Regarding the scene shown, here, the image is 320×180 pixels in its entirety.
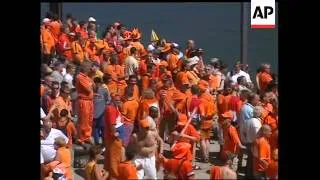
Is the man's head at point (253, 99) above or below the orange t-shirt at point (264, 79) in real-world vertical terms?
below

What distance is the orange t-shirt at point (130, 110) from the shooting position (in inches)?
A: 367

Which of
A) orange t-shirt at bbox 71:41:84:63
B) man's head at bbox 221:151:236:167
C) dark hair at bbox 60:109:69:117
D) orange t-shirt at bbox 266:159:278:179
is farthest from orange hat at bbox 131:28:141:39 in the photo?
orange t-shirt at bbox 266:159:278:179

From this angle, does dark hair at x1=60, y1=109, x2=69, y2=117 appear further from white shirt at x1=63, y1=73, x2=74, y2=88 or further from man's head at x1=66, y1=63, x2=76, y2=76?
man's head at x1=66, y1=63, x2=76, y2=76

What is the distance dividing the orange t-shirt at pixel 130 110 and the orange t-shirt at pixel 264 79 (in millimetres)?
1797

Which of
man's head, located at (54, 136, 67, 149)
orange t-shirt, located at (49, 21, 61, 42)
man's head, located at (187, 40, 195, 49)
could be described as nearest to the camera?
man's head, located at (54, 136, 67, 149)

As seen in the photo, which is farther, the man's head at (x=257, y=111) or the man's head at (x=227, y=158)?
the man's head at (x=257, y=111)

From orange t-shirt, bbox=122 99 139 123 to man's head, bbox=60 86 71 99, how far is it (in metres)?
0.86

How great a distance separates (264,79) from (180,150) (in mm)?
1641

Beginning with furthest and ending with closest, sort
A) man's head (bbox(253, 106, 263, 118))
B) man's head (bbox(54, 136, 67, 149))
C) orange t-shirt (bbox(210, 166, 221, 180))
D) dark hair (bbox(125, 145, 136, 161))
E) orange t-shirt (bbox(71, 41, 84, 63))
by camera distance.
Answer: orange t-shirt (bbox(71, 41, 84, 63)) → man's head (bbox(253, 106, 263, 118)) → man's head (bbox(54, 136, 67, 149)) → dark hair (bbox(125, 145, 136, 161)) → orange t-shirt (bbox(210, 166, 221, 180))

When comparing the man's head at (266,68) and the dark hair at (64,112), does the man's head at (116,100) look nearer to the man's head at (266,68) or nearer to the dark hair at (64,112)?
the dark hair at (64,112)

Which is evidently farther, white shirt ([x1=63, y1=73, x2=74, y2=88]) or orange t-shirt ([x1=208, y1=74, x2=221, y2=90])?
orange t-shirt ([x1=208, y1=74, x2=221, y2=90])

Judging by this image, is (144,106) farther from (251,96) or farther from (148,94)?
(251,96)

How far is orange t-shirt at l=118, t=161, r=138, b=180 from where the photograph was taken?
8.87 meters

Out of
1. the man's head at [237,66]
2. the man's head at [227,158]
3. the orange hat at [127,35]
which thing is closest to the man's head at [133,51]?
the orange hat at [127,35]
